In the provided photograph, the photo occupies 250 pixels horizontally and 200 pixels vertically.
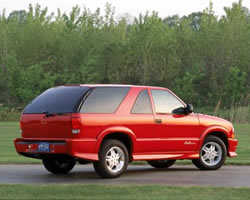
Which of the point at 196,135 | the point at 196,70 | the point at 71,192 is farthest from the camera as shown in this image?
the point at 196,70

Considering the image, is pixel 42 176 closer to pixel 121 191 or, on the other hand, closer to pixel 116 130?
pixel 116 130

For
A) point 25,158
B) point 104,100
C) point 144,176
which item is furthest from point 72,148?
point 25,158

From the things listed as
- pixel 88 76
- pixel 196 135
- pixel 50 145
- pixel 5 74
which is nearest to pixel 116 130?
pixel 50 145

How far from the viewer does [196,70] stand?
68000 millimetres

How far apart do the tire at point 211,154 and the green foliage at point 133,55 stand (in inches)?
1792

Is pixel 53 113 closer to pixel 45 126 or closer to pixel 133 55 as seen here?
pixel 45 126

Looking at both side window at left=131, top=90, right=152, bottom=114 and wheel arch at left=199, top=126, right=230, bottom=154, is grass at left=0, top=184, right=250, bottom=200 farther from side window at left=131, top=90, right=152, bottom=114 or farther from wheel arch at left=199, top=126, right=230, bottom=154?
wheel arch at left=199, top=126, right=230, bottom=154

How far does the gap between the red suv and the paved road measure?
33 centimetres

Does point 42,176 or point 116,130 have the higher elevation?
point 116,130

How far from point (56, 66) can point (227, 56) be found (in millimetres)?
15787

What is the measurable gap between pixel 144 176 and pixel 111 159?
87cm

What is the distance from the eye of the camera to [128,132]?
13.8 m

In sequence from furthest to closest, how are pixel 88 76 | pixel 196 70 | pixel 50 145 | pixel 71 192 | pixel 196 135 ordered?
pixel 196 70 → pixel 88 76 → pixel 196 135 → pixel 50 145 → pixel 71 192

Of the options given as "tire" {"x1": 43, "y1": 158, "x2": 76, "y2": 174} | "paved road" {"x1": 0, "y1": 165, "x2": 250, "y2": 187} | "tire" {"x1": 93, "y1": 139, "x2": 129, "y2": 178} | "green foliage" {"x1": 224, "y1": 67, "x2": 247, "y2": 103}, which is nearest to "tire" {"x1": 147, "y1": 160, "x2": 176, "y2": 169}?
"paved road" {"x1": 0, "y1": 165, "x2": 250, "y2": 187}
